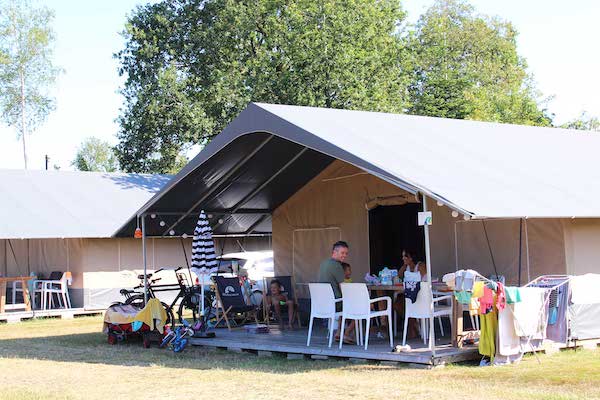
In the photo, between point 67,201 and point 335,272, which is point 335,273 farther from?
point 67,201

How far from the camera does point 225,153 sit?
11141 mm

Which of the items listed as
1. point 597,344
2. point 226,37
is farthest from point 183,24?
point 597,344

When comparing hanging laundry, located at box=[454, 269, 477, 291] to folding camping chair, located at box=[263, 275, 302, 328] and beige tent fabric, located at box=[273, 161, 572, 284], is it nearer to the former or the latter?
beige tent fabric, located at box=[273, 161, 572, 284]

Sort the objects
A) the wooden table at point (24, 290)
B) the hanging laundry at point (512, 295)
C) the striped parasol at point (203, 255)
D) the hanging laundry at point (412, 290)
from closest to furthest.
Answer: the hanging laundry at point (512, 295) < the hanging laundry at point (412, 290) < the striped parasol at point (203, 255) < the wooden table at point (24, 290)

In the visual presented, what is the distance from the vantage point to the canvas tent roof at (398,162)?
9.37 meters

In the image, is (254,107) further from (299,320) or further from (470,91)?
(470,91)

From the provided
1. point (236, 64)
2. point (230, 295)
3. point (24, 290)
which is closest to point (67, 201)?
point (24, 290)

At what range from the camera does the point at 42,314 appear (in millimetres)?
17266

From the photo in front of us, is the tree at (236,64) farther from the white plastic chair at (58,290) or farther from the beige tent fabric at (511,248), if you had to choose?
the beige tent fabric at (511,248)

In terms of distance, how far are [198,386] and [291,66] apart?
58.9 feet

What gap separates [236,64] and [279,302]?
13790 mm

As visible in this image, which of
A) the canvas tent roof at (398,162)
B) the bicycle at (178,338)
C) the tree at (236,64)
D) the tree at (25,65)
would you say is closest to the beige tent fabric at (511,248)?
the canvas tent roof at (398,162)

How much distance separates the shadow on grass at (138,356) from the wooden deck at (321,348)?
0.37 ft

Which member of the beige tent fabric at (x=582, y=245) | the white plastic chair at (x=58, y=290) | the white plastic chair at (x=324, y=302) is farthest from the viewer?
the white plastic chair at (x=58, y=290)
